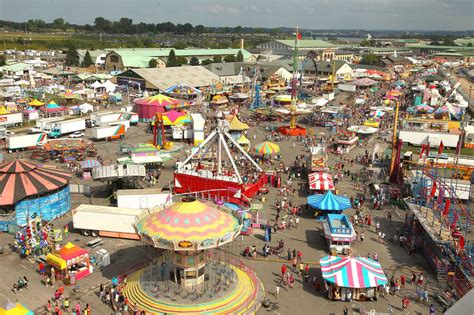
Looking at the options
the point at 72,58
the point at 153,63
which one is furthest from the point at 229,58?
the point at 72,58

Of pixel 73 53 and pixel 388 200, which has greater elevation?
pixel 73 53

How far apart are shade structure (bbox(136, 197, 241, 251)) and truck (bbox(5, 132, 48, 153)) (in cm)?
2582

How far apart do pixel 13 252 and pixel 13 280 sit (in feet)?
10.2

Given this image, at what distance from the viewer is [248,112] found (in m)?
64.2

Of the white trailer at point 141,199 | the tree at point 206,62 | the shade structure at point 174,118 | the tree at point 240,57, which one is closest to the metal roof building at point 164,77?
the shade structure at point 174,118

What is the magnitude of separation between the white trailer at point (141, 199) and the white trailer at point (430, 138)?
27.3 meters

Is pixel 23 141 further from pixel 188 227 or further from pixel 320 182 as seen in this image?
pixel 188 227

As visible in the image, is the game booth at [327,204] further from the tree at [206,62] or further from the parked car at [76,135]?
the tree at [206,62]

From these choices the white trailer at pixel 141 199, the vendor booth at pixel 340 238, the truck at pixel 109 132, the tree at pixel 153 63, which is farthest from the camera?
the tree at pixel 153 63

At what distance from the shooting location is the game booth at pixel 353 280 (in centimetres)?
1852

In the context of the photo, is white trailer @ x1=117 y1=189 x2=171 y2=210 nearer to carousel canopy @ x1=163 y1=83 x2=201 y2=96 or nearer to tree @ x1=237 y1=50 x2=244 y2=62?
carousel canopy @ x1=163 y1=83 x2=201 y2=96

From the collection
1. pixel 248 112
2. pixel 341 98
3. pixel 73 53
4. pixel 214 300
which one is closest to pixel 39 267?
pixel 214 300

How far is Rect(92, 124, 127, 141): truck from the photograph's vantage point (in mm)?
44406

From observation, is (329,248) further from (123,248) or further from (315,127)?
(315,127)
